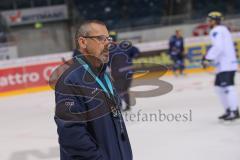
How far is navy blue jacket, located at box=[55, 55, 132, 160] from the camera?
2.63 m

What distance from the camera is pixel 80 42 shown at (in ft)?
9.09

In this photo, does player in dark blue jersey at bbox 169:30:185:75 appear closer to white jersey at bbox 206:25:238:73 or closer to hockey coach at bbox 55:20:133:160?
white jersey at bbox 206:25:238:73

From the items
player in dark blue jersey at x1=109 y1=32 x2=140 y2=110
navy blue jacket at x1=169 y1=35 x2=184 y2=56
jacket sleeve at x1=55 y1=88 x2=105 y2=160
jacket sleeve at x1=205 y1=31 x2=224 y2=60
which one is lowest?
navy blue jacket at x1=169 y1=35 x2=184 y2=56

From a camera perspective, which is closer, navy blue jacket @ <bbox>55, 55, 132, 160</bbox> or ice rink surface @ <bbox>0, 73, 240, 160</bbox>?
navy blue jacket @ <bbox>55, 55, 132, 160</bbox>

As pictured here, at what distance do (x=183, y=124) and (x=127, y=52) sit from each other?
6.01ft

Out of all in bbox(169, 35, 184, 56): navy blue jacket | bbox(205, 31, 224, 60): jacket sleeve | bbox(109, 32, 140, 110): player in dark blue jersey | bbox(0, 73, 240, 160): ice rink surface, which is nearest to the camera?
bbox(0, 73, 240, 160): ice rink surface

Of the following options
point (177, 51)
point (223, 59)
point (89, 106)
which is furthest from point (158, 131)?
point (177, 51)

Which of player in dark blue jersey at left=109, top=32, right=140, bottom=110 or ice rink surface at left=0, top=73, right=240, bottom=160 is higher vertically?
player in dark blue jersey at left=109, top=32, right=140, bottom=110

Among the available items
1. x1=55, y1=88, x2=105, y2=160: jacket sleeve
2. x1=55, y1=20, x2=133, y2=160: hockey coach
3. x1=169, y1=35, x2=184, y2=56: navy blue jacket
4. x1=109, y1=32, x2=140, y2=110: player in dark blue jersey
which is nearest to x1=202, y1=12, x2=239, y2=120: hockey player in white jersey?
x1=109, y1=32, x2=140, y2=110: player in dark blue jersey

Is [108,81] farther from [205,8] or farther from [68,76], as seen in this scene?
[205,8]

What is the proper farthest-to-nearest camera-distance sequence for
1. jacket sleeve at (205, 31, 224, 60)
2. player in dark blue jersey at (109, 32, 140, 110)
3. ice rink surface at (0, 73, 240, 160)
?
player in dark blue jersey at (109, 32, 140, 110) → jacket sleeve at (205, 31, 224, 60) → ice rink surface at (0, 73, 240, 160)

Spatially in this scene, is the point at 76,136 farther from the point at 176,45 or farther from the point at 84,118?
the point at 176,45

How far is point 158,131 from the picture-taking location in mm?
7301

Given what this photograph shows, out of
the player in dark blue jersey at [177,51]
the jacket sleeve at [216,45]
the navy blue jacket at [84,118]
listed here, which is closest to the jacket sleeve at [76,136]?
the navy blue jacket at [84,118]
